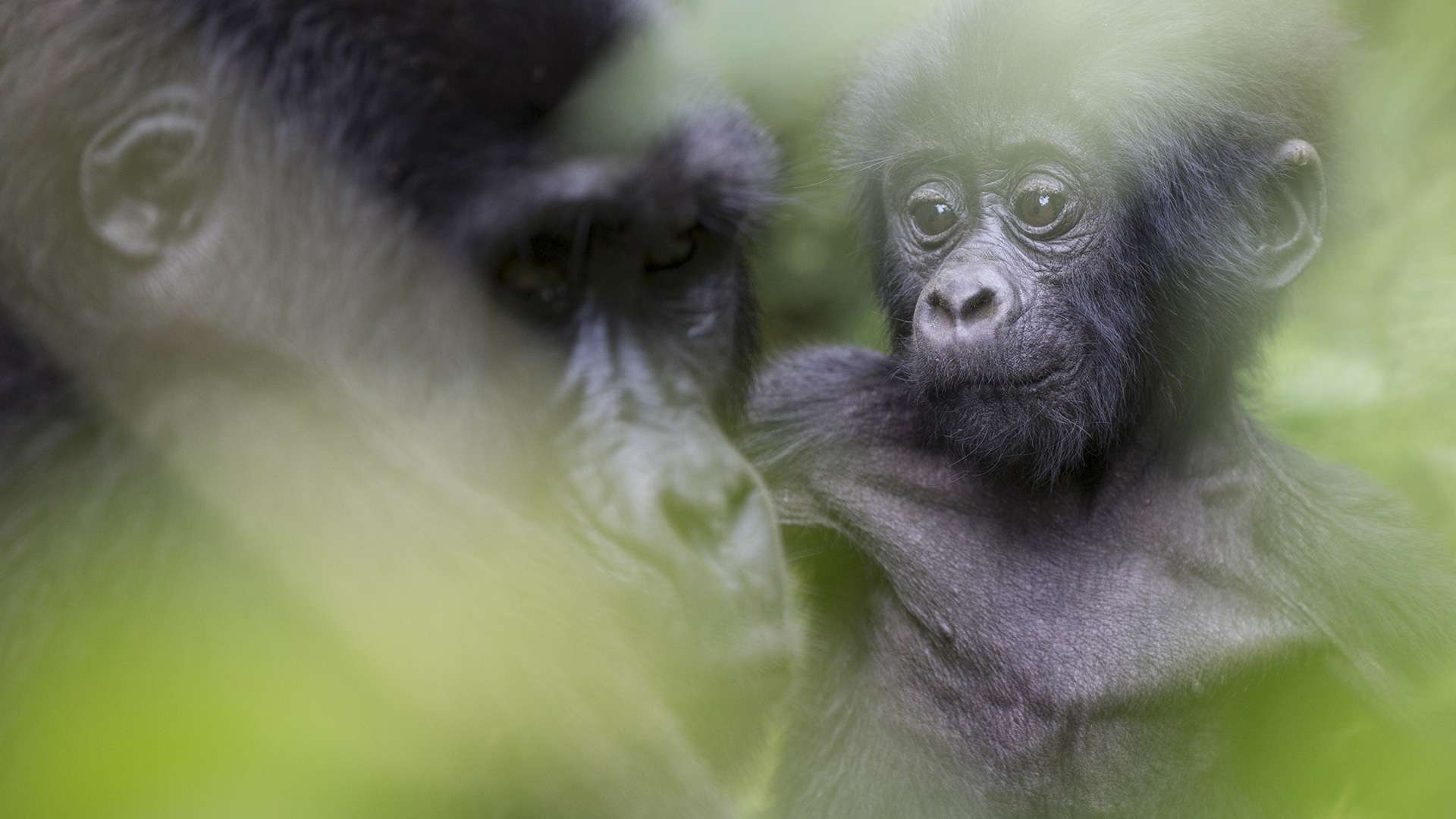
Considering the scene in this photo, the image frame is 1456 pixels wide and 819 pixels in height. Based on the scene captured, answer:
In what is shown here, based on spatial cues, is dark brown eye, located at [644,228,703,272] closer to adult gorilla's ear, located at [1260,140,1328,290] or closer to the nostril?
the nostril

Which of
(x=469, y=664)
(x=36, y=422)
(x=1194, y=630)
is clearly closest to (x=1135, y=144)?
(x=1194, y=630)

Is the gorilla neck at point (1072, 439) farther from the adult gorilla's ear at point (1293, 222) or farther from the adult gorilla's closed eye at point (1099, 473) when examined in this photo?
the adult gorilla's ear at point (1293, 222)

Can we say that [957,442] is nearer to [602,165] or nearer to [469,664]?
[602,165]

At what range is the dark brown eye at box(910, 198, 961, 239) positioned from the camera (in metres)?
3.03

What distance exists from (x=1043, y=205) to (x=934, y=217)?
0.24m

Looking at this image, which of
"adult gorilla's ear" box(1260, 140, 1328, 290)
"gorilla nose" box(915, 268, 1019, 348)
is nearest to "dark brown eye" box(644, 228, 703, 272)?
"gorilla nose" box(915, 268, 1019, 348)

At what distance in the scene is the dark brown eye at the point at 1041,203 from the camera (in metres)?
2.91

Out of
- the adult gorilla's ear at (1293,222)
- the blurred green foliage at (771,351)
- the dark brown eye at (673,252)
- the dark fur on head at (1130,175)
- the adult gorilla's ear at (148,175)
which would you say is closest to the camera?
the blurred green foliage at (771,351)

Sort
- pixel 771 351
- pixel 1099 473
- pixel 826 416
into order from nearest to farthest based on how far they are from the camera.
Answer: pixel 1099 473, pixel 826 416, pixel 771 351

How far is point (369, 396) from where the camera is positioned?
6.20 ft

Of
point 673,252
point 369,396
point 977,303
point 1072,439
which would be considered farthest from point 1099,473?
point 369,396

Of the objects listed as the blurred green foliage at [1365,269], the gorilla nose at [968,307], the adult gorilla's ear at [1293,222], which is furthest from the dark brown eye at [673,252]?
the adult gorilla's ear at [1293,222]

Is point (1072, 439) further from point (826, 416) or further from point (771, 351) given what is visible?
point (771, 351)

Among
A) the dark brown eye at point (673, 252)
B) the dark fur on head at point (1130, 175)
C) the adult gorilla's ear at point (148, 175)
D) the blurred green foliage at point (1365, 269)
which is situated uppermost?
the adult gorilla's ear at point (148, 175)
